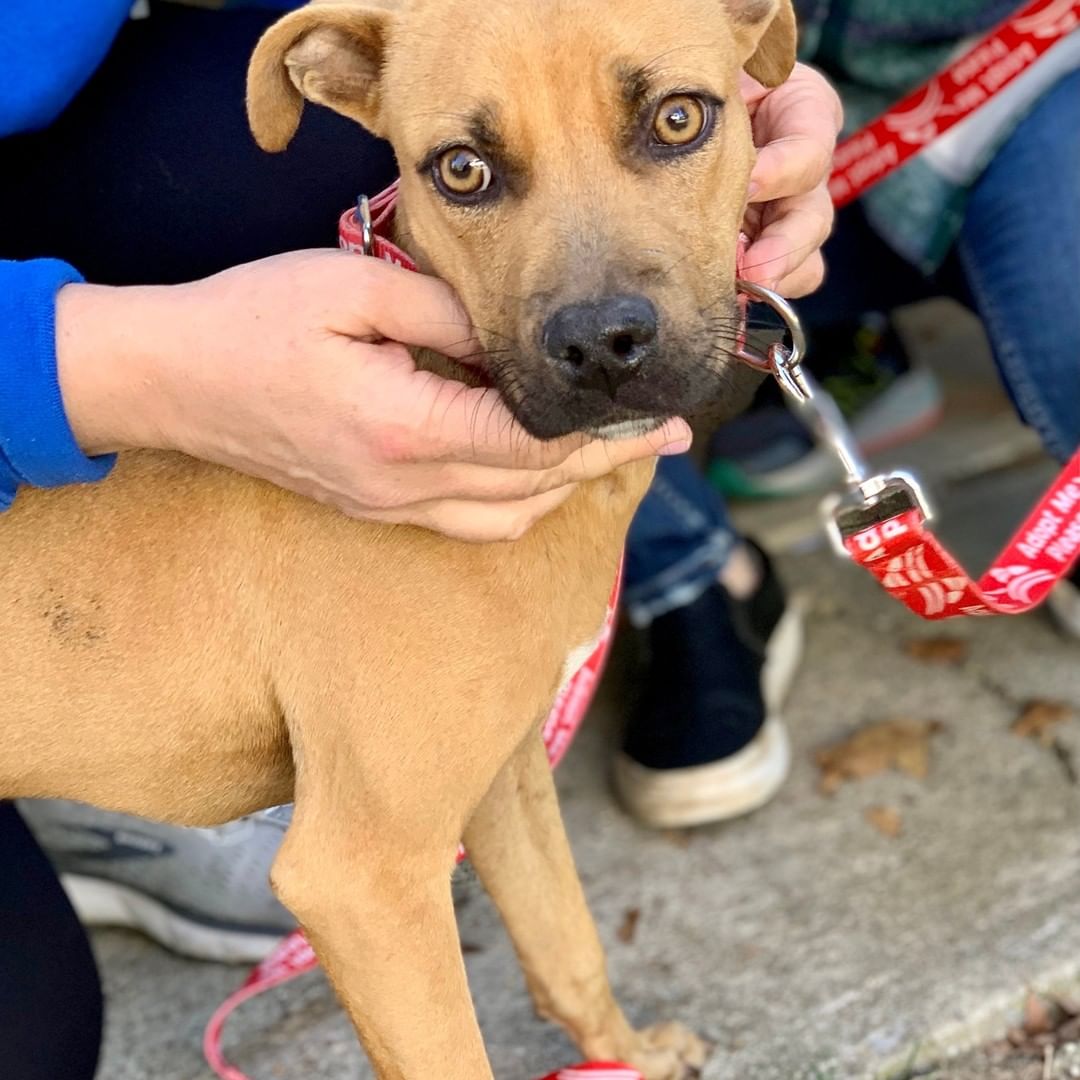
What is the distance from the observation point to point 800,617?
425 centimetres

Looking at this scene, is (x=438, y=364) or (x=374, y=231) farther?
(x=374, y=231)

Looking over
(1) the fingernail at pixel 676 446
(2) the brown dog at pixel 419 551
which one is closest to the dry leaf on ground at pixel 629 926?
(2) the brown dog at pixel 419 551

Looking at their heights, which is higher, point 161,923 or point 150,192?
point 150,192

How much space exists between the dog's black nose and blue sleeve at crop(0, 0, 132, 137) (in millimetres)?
1178

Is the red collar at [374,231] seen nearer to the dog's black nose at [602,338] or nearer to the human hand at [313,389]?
the human hand at [313,389]

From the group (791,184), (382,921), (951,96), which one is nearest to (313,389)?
(382,921)

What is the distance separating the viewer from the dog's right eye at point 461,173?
2.10 m

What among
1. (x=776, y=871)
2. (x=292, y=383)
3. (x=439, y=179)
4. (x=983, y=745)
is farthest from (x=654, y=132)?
(x=983, y=745)

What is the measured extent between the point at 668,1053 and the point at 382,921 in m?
0.98

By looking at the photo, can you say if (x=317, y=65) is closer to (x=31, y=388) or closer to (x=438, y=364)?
(x=438, y=364)

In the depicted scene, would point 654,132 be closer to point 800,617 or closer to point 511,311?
point 511,311

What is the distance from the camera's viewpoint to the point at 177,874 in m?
3.22

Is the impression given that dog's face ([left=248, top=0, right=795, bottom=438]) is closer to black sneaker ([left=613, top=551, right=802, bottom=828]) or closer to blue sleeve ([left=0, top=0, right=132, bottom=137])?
blue sleeve ([left=0, top=0, right=132, bottom=137])

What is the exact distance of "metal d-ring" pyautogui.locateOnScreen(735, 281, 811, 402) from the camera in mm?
2168
